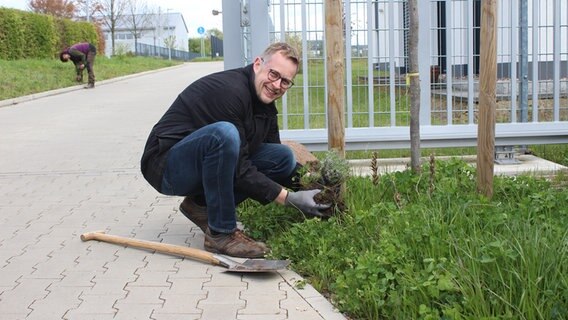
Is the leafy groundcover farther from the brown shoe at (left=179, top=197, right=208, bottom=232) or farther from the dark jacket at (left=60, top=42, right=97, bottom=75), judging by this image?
the dark jacket at (left=60, top=42, right=97, bottom=75)

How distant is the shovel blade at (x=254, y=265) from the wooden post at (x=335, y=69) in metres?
0.95

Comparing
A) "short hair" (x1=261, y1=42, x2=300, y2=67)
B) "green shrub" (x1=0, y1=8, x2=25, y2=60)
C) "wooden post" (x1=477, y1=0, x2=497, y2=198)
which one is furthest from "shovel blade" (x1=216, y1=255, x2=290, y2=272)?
"green shrub" (x1=0, y1=8, x2=25, y2=60)

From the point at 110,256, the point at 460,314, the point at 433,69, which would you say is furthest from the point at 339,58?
the point at 433,69

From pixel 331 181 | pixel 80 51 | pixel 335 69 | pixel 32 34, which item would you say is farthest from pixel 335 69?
pixel 32 34

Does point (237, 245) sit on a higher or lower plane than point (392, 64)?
lower

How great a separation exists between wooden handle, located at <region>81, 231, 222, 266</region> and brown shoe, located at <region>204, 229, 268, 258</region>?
0.32 feet

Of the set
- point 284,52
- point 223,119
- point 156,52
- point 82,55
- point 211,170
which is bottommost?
point 211,170

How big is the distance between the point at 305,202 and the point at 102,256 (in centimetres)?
137

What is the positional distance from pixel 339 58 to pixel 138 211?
7.73 feet

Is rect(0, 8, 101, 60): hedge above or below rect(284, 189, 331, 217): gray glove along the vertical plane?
above

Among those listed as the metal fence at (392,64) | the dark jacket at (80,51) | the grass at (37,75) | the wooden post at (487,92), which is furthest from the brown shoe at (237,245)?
the dark jacket at (80,51)

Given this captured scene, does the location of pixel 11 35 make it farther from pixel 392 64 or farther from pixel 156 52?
pixel 156 52

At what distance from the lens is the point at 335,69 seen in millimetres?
4824

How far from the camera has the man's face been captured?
14.9 ft
